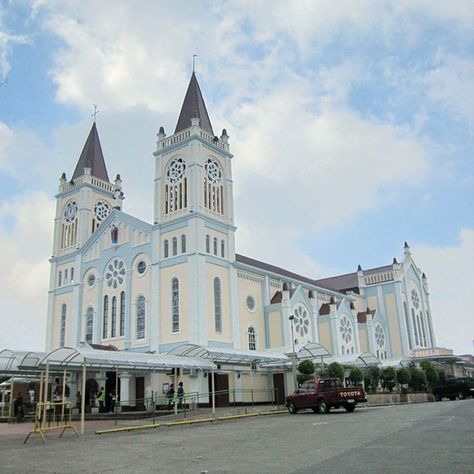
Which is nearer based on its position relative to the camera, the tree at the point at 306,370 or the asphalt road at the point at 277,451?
the asphalt road at the point at 277,451

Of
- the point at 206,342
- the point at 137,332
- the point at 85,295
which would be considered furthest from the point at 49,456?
the point at 85,295

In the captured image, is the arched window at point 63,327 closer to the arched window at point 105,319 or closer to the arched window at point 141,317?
the arched window at point 105,319

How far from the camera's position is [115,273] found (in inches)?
1797

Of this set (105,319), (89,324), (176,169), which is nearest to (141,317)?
(105,319)

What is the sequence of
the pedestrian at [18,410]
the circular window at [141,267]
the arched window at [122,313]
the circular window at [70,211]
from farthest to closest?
the circular window at [70,211] → the circular window at [141,267] → the arched window at [122,313] → the pedestrian at [18,410]

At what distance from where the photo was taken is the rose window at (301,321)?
47656mm

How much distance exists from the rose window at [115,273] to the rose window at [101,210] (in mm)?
8028

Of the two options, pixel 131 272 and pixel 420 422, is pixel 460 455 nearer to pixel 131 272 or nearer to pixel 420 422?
pixel 420 422

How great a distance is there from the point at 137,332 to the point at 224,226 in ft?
34.9

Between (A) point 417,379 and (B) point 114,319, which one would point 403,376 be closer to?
(A) point 417,379

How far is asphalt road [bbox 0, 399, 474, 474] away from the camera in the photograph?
10.0 metres

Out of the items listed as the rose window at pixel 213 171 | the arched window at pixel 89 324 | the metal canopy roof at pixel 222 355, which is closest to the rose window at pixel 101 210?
the arched window at pixel 89 324

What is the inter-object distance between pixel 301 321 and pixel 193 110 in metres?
20.4

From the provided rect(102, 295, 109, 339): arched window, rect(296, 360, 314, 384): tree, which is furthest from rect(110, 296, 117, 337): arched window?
rect(296, 360, 314, 384): tree
